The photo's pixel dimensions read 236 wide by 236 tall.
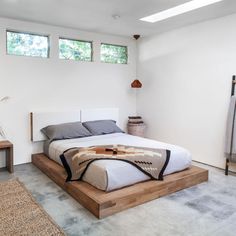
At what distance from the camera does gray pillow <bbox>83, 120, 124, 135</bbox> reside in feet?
15.4

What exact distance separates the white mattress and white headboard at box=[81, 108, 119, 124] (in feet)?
2.07

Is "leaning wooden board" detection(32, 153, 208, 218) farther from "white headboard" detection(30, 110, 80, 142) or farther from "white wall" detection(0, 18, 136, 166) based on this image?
"white wall" detection(0, 18, 136, 166)

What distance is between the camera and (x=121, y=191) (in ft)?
9.29

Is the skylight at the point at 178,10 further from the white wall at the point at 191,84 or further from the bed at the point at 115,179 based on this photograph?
the bed at the point at 115,179

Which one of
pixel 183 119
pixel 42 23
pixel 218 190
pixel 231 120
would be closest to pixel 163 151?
pixel 218 190

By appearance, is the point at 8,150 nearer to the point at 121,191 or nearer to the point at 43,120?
the point at 43,120

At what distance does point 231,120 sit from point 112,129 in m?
2.18

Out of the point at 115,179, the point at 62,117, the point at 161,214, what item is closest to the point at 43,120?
the point at 62,117

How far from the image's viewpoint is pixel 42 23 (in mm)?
4410

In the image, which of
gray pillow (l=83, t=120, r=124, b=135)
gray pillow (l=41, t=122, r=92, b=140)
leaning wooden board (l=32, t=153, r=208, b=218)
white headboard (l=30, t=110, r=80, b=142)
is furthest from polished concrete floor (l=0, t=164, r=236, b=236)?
gray pillow (l=83, t=120, r=124, b=135)

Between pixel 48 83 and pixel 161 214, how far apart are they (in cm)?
315

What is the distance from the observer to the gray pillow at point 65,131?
4.28 m

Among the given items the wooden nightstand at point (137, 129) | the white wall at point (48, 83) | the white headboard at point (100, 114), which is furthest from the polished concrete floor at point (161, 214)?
the wooden nightstand at point (137, 129)

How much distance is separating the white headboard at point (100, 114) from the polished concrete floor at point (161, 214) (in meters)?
1.86
